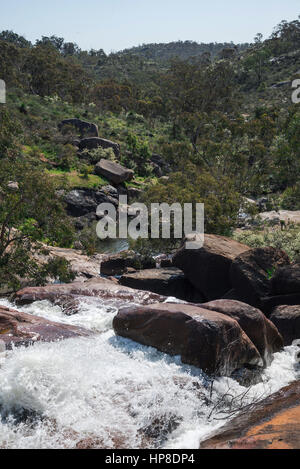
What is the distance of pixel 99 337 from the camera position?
27.9 ft

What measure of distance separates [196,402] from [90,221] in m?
20.3

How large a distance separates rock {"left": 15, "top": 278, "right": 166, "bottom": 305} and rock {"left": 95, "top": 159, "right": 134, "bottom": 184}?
19.8 meters

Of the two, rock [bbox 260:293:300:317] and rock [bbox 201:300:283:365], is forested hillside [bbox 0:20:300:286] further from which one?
rock [bbox 201:300:283:365]

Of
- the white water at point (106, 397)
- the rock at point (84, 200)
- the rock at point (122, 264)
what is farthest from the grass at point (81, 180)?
the white water at point (106, 397)

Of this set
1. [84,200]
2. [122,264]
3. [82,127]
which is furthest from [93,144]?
[122,264]

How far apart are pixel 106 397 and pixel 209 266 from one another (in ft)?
22.5

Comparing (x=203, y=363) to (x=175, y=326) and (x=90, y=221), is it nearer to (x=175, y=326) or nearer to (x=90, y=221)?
→ (x=175, y=326)

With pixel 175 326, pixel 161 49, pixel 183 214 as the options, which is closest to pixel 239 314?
pixel 175 326

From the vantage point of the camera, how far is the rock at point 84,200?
26594 mm

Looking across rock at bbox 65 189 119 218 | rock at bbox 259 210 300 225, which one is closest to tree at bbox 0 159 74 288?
rock at bbox 259 210 300 225

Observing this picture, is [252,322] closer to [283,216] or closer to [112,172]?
[283,216]

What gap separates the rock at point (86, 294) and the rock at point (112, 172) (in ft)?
64.9
